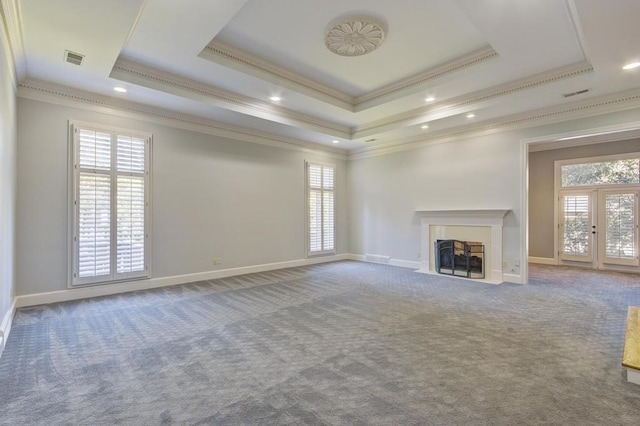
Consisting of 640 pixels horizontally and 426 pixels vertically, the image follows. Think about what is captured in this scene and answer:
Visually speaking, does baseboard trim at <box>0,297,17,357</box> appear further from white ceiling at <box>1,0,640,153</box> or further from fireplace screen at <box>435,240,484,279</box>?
fireplace screen at <box>435,240,484,279</box>

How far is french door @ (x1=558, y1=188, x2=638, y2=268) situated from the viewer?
22.9 feet

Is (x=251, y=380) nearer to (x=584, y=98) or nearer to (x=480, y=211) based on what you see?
(x=480, y=211)

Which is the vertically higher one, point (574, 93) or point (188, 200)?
point (574, 93)

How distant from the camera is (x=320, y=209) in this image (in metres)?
8.07

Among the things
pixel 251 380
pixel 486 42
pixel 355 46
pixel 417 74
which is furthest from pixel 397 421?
pixel 417 74

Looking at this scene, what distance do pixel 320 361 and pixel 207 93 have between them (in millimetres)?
4159

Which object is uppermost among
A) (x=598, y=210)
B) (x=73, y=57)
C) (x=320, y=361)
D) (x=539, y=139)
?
(x=73, y=57)

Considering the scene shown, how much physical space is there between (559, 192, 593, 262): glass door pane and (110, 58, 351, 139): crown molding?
6448 mm

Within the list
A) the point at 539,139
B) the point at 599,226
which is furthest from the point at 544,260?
the point at 539,139

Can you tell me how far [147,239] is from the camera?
5.22 meters

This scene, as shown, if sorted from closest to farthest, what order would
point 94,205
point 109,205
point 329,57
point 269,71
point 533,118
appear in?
point 329,57
point 269,71
point 94,205
point 109,205
point 533,118

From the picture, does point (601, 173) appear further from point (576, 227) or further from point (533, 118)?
point (533, 118)

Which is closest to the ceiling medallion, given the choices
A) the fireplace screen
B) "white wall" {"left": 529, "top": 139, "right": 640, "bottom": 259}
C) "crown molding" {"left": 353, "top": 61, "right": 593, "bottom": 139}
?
"crown molding" {"left": 353, "top": 61, "right": 593, "bottom": 139}

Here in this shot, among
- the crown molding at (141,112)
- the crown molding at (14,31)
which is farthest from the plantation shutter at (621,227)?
the crown molding at (14,31)
